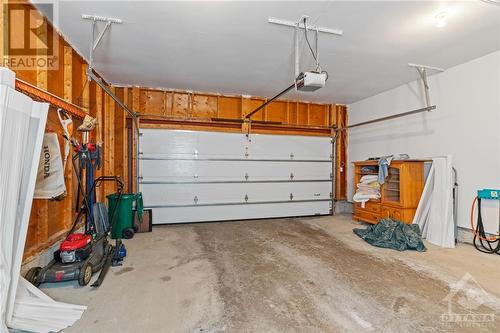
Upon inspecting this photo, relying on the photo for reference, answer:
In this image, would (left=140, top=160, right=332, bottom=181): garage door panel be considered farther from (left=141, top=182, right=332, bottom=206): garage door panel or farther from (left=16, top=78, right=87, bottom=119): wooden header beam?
(left=16, top=78, right=87, bottom=119): wooden header beam

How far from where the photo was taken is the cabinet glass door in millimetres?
4738

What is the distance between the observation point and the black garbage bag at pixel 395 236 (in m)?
3.72

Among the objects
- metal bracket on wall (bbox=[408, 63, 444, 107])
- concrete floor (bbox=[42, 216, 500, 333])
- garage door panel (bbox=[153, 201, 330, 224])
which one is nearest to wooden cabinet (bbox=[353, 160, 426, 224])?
concrete floor (bbox=[42, 216, 500, 333])

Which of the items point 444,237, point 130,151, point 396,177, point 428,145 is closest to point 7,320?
point 130,151

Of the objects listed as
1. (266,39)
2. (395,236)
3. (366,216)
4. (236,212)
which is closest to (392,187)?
(366,216)

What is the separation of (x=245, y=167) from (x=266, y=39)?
3120 mm

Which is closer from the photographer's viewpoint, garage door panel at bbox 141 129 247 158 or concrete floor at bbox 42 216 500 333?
concrete floor at bbox 42 216 500 333

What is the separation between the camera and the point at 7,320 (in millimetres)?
1792

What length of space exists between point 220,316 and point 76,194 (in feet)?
9.38

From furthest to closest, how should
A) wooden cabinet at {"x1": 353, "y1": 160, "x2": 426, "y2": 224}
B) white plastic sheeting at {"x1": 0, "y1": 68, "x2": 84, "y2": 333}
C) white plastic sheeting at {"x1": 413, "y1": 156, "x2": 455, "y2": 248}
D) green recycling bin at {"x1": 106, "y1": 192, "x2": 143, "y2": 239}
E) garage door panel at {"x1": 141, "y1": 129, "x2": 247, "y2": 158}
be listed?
garage door panel at {"x1": 141, "y1": 129, "x2": 247, "y2": 158} → wooden cabinet at {"x1": 353, "y1": 160, "x2": 426, "y2": 224} → green recycling bin at {"x1": 106, "y1": 192, "x2": 143, "y2": 239} → white plastic sheeting at {"x1": 413, "y1": 156, "x2": 455, "y2": 248} → white plastic sheeting at {"x1": 0, "y1": 68, "x2": 84, "y2": 333}

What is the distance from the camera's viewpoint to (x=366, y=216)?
17.1 ft

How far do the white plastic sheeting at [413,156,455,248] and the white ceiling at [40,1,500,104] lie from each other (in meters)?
1.74

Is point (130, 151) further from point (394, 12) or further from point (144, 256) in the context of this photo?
point (394, 12)

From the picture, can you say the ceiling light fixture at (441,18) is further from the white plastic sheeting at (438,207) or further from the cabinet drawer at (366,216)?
the cabinet drawer at (366,216)
